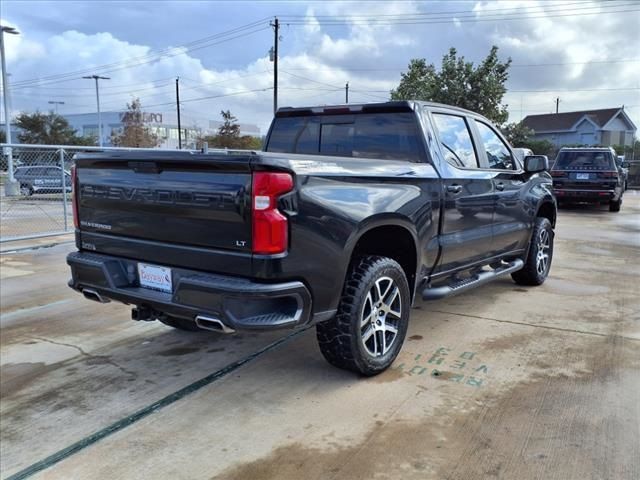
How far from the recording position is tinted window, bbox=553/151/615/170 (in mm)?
15563

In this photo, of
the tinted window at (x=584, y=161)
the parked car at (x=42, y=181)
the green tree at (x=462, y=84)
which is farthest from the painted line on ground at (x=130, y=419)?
the green tree at (x=462, y=84)

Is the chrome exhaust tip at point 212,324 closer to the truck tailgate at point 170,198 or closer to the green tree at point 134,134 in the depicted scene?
the truck tailgate at point 170,198

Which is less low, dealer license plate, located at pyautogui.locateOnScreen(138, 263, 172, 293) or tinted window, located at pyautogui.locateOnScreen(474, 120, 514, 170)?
tinted window, located at pyautogui.locateOnScreen(474, 120, 514, 170)

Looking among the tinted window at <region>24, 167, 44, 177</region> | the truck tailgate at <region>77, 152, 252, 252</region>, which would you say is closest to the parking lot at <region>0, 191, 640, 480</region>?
the truck tailgate at <region>77, 152, 252, 252</region>

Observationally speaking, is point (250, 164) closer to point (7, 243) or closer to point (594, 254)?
point (594, 254)

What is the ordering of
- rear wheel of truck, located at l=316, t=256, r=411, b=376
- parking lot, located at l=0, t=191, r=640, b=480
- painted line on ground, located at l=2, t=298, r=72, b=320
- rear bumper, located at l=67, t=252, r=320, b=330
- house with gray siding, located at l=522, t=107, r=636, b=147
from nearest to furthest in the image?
parking lot, located at l=0, t=191, r=640, b=480, rear bumper, located at l=67, t=252, r=320, b=330, rear wheel of truck, located at l=316, t=256, r=411, b=376, painted line on ground, located at l=2, t=298, r=72, b=320, house with gray siding, located at l=522, t=107, r=636, b=147

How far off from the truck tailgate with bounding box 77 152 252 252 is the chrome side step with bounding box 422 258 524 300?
184cm

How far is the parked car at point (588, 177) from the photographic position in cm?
1523

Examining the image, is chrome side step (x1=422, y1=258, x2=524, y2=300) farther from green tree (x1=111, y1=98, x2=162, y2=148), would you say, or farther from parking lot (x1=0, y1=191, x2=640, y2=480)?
green tree (x1=111, y1=98, x2=162, y2=148)

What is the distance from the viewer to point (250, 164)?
9.54 feet

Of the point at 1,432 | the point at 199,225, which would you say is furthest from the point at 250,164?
the point at 1,432

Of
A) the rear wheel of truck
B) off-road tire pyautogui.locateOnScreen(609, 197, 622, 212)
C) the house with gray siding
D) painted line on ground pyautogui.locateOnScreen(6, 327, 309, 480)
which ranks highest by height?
the house with gray siding

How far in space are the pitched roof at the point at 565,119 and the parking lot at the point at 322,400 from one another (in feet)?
165

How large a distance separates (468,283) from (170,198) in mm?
2648
